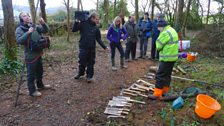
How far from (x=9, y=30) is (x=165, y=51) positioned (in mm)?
5424

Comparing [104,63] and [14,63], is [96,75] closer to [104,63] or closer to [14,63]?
[104,63]

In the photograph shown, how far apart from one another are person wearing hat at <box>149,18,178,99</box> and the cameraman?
270cm

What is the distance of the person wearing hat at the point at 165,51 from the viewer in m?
4.76

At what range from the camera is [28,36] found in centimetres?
462

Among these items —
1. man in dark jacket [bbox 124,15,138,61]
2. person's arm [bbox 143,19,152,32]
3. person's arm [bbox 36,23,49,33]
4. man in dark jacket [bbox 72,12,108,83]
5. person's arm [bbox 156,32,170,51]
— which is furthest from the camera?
person's arm [bbox 143,19,152,32]

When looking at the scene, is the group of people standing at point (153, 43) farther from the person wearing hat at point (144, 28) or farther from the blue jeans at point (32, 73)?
the blue jeans at point (32, 73)

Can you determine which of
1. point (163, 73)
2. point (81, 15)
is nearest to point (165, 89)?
point (163, 73)

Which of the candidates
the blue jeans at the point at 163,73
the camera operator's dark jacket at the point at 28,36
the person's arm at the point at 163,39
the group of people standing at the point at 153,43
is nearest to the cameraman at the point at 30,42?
the camera operator's dark jacket at the point at 28,36

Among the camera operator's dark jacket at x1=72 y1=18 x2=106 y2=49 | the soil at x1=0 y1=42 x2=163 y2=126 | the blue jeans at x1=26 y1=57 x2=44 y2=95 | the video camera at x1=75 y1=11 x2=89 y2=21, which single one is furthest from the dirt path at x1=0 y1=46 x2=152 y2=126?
the video camera at x1=75 y1=11 x2=89 y2=21

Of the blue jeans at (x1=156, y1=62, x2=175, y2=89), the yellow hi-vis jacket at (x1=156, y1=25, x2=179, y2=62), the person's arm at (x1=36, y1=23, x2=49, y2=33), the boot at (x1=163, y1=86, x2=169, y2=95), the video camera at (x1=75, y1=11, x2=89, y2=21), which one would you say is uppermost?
the video camera at (x1=75, y1=11, x2=89, y2=21)

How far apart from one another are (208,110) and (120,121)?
1.61 meters

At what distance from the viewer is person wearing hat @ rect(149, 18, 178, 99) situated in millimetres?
4762

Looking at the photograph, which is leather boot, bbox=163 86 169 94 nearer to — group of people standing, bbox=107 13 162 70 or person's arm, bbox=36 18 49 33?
group of people standing, bbox=107 13 162 70

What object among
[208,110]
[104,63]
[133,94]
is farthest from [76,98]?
[104,63]
